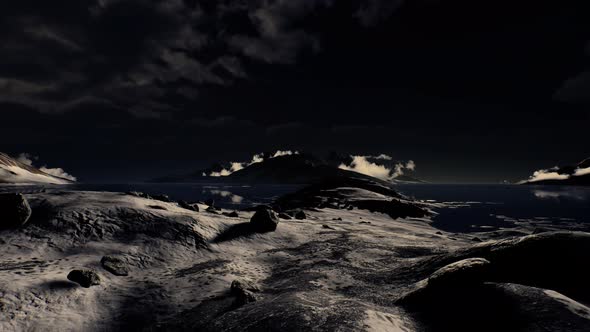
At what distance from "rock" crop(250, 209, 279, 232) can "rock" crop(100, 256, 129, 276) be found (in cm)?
908

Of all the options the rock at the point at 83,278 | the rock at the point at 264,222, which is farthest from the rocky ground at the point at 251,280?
the rock at the point at 264,222

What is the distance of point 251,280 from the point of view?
12891mm

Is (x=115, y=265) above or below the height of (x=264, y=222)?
below

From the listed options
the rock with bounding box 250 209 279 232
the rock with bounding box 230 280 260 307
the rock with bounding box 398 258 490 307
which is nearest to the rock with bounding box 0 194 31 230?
the rock with bounding box 250 209 279 232

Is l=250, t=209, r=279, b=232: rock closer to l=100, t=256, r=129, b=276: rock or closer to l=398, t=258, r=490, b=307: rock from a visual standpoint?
l=100, t=256, r=129, b=276: rock

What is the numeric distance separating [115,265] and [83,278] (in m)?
1.93

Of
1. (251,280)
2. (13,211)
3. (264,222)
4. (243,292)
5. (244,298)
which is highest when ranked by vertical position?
(264,222)

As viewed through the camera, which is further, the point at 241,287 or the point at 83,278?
the point at 83,278

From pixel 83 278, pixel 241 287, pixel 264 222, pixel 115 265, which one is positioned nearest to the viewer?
pixel 241 287

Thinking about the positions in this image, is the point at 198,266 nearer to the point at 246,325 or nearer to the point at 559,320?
the point at 246,325

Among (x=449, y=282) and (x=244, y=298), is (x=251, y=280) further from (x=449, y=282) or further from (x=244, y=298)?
(x=449, y=282)

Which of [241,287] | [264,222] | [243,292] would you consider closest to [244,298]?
[243,292]

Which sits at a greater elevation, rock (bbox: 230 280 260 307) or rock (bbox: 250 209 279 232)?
rock (bbox: 250 209 279 232)

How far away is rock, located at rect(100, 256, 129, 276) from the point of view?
12.5 metres
